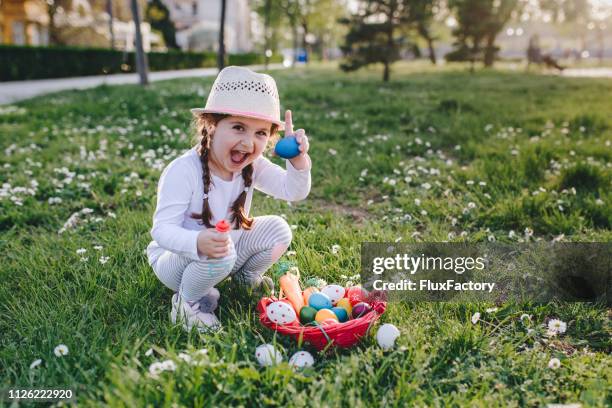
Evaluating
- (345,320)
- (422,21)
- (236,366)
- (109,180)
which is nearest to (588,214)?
(345,320)

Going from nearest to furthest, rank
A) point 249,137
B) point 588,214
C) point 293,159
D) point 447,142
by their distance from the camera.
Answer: point 249,137
point 293,159
point 588,214
point 447,142

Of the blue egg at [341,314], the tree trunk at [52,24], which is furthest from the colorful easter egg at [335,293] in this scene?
the tree trunk at [52,24]

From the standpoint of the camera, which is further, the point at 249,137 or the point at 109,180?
the point at 109,180

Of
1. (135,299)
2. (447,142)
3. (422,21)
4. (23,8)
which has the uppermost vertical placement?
(23,8)

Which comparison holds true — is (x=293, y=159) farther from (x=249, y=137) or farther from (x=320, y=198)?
(x=320, y=198)

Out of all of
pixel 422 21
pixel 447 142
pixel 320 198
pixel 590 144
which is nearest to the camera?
pixel 320 198

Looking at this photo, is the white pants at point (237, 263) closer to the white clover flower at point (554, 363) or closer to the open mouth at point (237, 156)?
the open mouth at point (237, 156)

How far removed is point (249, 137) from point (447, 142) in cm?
469

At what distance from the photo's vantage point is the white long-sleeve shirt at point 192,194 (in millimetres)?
2271

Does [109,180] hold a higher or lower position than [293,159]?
lower

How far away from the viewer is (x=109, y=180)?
191 inches

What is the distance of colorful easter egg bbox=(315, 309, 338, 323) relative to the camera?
7.68 feet

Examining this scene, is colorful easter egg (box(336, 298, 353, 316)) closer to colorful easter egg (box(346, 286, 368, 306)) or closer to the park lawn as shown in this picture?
colorful easter egg (box(346, 286, 368, 306))

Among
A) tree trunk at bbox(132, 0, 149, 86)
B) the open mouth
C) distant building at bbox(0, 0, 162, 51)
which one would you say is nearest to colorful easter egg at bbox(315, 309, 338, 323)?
the open mouth
